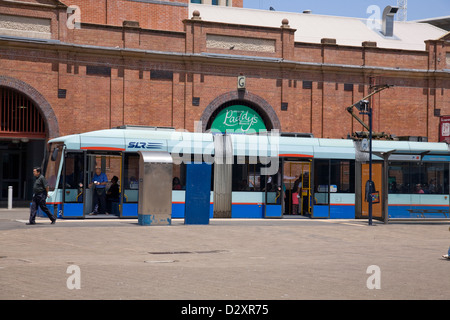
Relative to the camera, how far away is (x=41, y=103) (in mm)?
31406

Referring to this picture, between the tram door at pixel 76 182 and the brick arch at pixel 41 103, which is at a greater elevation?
the brick arch at pixel 41 103

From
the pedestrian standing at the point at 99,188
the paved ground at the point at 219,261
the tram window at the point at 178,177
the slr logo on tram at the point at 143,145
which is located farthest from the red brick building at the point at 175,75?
the paved ground at the point at 219,261

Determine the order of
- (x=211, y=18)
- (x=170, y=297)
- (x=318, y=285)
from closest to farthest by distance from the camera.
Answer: (x=170, y=297) → (x=318, y=285) → (x=211, y=18)

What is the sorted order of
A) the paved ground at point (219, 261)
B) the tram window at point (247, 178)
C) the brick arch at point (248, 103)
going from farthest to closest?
the brick arch at point (248, 103) → the tram window at point (247, 178) → the paved ground at point (219, 261)

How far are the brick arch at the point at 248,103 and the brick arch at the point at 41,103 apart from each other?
24.3 feet

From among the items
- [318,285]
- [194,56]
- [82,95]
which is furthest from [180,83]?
[318,285]

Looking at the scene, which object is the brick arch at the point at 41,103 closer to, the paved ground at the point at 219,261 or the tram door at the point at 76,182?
the tram door at the point at 76,182

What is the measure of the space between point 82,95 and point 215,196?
10438 millimetres

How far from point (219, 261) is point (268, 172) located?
1251cm

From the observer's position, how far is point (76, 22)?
32250mm

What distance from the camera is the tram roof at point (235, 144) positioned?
2402 cm

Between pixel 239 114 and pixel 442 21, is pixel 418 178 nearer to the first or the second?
pixel 239 114
